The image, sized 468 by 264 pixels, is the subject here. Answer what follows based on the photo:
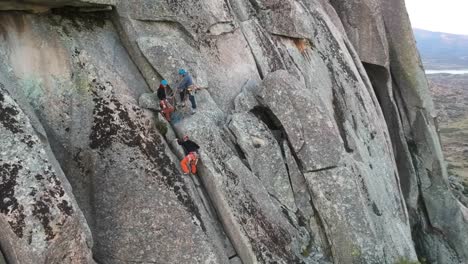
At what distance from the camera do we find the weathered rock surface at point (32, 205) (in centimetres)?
1262

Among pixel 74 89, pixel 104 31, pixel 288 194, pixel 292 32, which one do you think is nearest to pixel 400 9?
pixel 292 32

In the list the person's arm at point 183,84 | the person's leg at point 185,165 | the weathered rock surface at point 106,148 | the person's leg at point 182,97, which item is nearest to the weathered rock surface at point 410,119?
the person's arm at point 183,84

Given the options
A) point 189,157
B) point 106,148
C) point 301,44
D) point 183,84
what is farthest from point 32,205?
point 301,44

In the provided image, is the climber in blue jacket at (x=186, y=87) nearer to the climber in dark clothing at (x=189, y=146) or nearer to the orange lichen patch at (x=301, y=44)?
the climber in dark clothing at (x=189, y=146)

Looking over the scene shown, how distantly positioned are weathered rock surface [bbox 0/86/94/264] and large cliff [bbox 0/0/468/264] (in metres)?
0.04

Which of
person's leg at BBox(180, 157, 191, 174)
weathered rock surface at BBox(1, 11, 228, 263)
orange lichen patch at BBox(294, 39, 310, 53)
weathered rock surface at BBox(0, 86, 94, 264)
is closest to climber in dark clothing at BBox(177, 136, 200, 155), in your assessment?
person's leg at BBox(180, 157, 191, 174)

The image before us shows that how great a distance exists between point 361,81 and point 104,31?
16364 mm

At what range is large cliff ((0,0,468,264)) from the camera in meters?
13.8

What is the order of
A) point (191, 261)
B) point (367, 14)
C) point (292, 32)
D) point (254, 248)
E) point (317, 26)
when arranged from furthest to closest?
point (367, 14) < point (317, 26) < point (292, 32) < point (254, 248) < point (191, 261)

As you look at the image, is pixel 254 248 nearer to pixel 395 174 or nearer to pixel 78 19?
pixel 78 19

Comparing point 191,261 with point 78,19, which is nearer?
point 191,261

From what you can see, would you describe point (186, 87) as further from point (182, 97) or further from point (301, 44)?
point (301, 44)

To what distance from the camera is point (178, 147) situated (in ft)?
55.7

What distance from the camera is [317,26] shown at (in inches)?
1052
